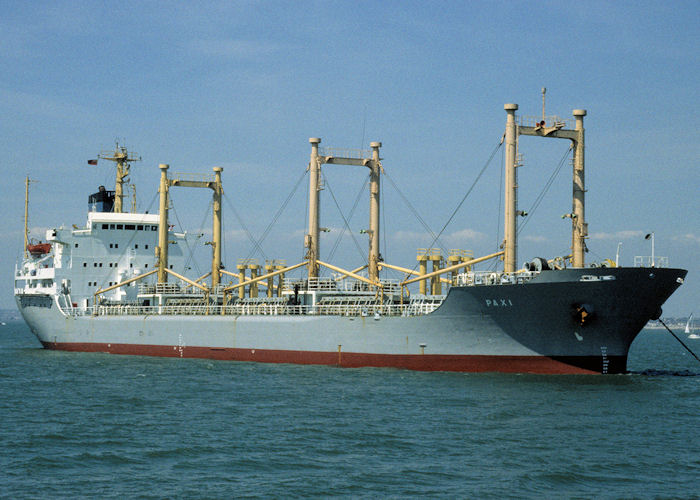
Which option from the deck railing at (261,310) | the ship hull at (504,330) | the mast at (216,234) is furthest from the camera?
the mast at (216,234)

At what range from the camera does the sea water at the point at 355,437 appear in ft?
47.2

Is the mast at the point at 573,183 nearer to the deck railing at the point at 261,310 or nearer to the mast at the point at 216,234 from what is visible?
the deck railing at the point at 261,310

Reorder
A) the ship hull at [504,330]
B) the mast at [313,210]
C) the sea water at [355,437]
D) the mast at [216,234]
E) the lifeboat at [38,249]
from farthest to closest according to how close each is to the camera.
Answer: the lifeboat at [38,249] → the mast at [216,234] → the mast at [313,210] → the ship hull at [504,330] → the sea water at [355,437]

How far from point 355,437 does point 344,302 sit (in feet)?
57.1

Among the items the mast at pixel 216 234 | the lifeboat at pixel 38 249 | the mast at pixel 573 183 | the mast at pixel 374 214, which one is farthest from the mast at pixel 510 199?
the lifeboat at pixel 38 249

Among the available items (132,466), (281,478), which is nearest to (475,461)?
(281,478)

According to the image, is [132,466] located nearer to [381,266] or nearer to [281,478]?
[281,478]

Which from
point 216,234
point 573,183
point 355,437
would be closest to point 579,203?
point 573,183

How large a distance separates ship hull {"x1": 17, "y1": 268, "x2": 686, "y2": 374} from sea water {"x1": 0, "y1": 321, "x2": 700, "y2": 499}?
989mm

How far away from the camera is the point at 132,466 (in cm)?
1562

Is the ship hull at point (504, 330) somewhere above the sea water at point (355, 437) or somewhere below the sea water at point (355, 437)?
above

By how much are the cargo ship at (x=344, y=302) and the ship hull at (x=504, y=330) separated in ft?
0.14

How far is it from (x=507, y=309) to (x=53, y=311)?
92.7ft

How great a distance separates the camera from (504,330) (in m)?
26.8
